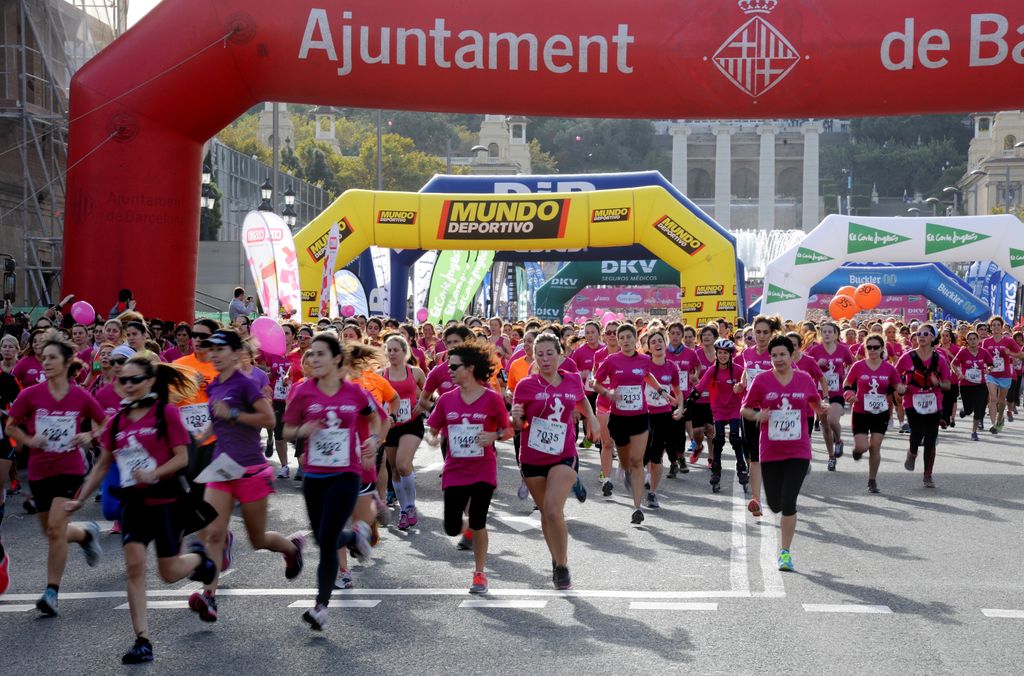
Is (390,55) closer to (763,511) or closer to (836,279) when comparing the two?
(763,511)

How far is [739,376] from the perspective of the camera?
47.8ft

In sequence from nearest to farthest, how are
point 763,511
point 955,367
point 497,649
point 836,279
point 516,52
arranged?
point 497,649 → point 763,511 → point 516,52 → point 955,367 → point 836,279

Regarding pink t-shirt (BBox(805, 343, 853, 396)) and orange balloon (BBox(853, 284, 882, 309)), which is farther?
orange balloon (BBox(853, 284, 882, 309))

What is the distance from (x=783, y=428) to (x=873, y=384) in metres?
5.01

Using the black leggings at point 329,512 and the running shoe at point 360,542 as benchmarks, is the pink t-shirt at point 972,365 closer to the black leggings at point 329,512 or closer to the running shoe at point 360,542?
the running shoe at point 360,542

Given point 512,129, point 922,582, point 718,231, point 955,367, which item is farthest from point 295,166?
point 922,582

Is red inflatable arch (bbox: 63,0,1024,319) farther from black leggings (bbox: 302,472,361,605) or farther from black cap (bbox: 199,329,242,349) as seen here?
black leggings (bbox: 302,472,361,605)

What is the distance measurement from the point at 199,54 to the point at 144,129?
Answer: 2.95 feet

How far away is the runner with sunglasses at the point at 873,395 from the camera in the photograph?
47.5 feet

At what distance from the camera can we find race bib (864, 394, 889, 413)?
14.6 meters

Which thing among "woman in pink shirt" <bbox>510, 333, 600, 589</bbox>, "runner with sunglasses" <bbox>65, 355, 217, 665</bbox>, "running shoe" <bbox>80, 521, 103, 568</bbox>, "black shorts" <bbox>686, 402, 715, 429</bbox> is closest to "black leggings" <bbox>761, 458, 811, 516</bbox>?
"woman in pink shirt" <bbox>510, 333, 600, 589</bbox>

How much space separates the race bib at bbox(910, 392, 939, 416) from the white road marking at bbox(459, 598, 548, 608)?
7364mm

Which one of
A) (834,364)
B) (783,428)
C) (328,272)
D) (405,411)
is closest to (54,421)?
(405,411)

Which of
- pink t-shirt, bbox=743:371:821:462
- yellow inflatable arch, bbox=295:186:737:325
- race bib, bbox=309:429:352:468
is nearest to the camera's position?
race bib, bbox=309:429:352:468
